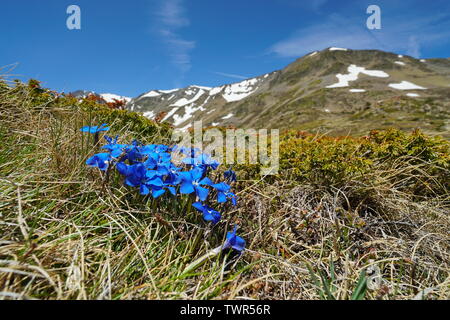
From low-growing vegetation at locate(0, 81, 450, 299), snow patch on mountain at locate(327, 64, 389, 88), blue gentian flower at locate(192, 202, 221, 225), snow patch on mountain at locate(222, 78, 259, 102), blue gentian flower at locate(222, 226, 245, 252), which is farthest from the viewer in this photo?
snow patch on mountain at locate(222, 78, 259, 102)

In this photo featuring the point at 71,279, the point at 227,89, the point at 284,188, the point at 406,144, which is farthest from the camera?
the point at 227,89

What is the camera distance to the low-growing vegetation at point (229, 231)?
1.30 meters

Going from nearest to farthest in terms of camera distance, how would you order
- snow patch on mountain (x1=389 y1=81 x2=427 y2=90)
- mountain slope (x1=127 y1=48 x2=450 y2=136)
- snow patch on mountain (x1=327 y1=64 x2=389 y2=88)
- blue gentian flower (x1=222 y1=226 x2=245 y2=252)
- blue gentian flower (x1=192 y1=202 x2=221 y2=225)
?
blue gentian flower (x1=192 y1=202 x2=221 y2=225) → blue gentian flower (x1=222 y1=226 x2=245 y2=252) → mountain slope (x1=127 y1=48 x2=450 y2=136) → snow patch on mountain (x1=389 y1=81 x2=427 y2=90) → snow patch on mountain (x1=327 y1=64 x2=389 y2=88)

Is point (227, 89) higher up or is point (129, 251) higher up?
point (227, 89)

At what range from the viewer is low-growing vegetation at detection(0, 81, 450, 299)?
4.27 ft

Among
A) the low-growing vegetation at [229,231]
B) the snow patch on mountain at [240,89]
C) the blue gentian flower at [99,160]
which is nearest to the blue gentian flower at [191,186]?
the low-growing vegetation at [229,231]

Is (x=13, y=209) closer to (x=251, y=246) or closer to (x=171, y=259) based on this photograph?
(x=171, y=259)

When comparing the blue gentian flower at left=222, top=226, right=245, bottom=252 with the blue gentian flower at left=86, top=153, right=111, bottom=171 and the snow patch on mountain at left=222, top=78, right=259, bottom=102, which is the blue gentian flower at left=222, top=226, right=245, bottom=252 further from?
the snow patch on mountain at left=222, top=78, right=259, bottom=102

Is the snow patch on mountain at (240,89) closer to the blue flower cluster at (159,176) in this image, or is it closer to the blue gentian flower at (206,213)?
the blue flower cluster at (159,176)

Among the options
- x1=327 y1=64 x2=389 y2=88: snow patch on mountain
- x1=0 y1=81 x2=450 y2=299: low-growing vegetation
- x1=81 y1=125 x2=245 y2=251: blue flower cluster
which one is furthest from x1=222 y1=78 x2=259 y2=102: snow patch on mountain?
x1=81 y1=125 x2=245 y2=251: blue flower cluster

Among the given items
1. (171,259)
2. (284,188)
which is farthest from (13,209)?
(284,188)

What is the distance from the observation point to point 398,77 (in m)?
69.8
